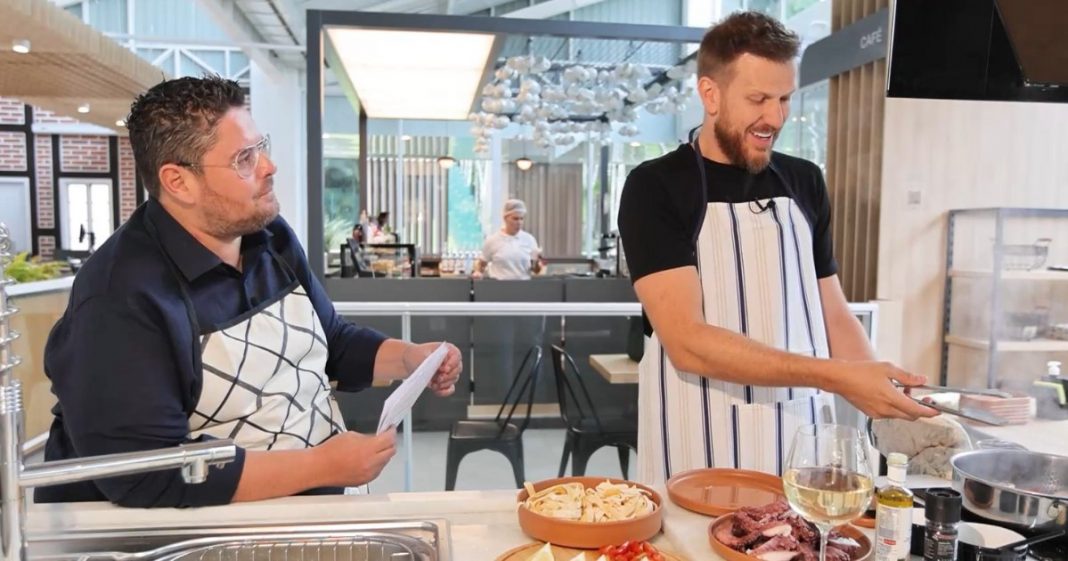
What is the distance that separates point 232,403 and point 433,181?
46.6 feet

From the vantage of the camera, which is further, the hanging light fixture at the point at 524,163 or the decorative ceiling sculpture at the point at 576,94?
the hanging light fixture at the point at 524,163

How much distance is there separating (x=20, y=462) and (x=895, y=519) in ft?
3.58

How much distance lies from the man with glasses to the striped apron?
71 centimetres

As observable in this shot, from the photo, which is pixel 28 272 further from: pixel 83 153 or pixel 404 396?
pixel 83 153

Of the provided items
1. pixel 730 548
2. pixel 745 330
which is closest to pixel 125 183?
pixel 745 330

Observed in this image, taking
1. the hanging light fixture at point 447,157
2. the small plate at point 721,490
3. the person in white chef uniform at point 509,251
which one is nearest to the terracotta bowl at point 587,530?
the small plate at point 721,490

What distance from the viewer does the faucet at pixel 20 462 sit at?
90 centimetres

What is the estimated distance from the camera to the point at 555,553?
3.64 feet

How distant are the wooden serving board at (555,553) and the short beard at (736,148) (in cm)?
92

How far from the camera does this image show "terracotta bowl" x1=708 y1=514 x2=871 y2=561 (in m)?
1.02

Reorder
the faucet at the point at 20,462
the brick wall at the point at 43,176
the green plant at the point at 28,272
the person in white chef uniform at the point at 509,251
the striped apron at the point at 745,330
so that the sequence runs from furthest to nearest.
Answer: the brick wall at the point at 43,176 → the person in white chef uniform at the point at 509,251 → the green plant at the point at 28,272 → the striped apron at the point at 745,330 → the faucet at the point at 20,462

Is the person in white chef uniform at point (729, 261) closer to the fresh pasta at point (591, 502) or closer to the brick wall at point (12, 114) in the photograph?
the fresh pasta at point (591, 502)

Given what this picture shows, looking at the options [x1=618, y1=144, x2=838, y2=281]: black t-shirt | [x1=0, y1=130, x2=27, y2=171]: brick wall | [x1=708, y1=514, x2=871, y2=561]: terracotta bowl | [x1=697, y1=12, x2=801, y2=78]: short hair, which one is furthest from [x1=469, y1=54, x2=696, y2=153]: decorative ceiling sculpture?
[x1=0, y1=130, x2=27, y2=171]: brick wall

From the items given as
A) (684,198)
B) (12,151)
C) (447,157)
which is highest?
(447,157)
